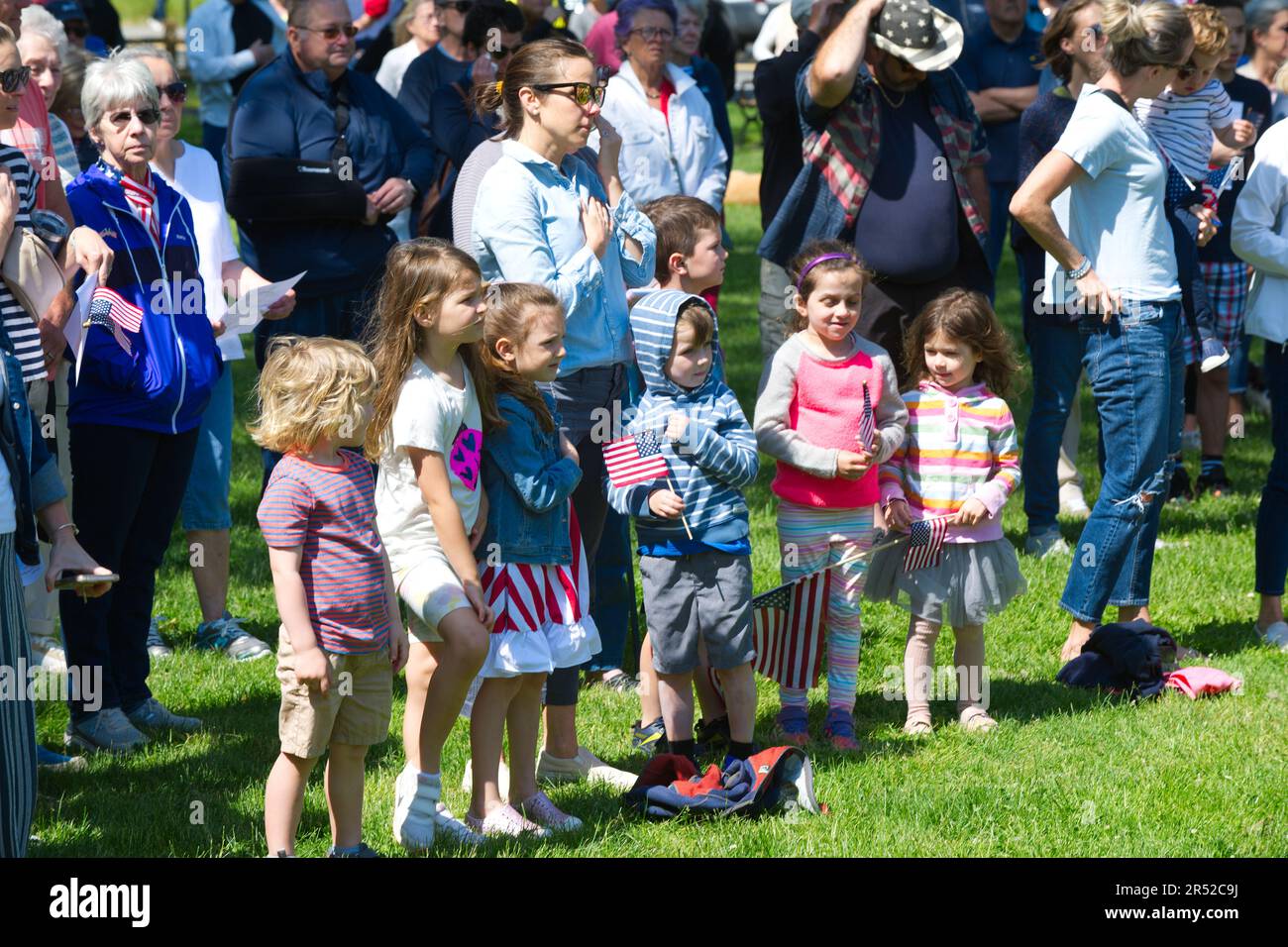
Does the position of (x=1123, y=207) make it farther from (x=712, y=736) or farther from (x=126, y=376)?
(x=126, y=376)

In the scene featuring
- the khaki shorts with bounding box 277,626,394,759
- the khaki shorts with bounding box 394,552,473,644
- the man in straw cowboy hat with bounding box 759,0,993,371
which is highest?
the man in straw cowboy hat with bounding box 759,0,993,371

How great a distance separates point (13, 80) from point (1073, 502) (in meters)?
6.19

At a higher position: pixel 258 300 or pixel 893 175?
pixel 893 175

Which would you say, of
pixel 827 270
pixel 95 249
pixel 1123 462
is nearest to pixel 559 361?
pixel 827 270

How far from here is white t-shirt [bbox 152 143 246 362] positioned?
665 centimetres

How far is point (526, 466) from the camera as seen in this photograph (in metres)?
4.97

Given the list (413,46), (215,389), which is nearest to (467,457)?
(215,389)

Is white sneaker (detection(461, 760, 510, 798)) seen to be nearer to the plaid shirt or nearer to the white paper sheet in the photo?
the white paper sheet

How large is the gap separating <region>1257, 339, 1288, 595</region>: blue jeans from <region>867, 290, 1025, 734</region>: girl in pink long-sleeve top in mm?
1480

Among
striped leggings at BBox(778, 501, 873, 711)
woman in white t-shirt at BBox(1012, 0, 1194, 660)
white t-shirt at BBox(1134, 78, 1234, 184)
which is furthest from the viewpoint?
white t-shirt at BBox(1134, 78, 1234, 184)

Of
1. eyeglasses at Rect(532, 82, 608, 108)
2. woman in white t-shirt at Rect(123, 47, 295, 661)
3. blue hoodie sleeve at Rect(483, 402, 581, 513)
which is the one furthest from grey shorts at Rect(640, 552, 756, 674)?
woman in white t-shirt at Rect(123, 47, 295, 661)

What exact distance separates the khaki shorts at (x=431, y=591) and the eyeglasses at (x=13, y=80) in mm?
1801

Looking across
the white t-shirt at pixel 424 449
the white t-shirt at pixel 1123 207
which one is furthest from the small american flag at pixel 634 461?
the white t-shirt at pixel 1123 207
